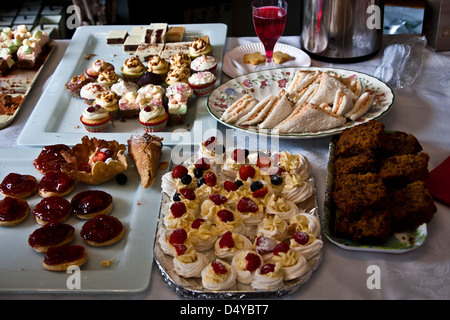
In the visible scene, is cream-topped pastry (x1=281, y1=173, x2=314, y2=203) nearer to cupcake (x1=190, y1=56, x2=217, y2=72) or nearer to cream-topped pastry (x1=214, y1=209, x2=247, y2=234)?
cream-topped pastry (x1=214, y1=209, x2=247, y2=234)

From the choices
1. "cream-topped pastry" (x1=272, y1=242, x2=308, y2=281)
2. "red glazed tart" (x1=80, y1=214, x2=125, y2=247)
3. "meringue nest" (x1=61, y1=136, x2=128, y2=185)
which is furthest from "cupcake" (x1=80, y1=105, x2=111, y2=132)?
"cream-topped pastry" (x1=272, y1=242, x2=308, y2=281)

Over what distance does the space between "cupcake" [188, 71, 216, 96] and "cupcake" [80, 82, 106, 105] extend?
467 millimetres

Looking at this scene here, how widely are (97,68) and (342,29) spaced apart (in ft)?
4.34

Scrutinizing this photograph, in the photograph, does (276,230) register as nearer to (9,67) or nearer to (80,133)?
(80,133)

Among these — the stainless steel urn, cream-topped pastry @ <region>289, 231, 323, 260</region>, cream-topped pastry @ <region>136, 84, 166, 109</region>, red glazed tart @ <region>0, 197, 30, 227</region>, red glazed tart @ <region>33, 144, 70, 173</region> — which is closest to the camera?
cream-topped pastry @ <region>289, 231, 323, 260</region>

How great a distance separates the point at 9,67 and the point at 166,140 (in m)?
1.20

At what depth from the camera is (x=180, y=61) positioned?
264 centimetres

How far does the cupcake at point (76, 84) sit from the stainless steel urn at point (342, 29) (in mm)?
1213

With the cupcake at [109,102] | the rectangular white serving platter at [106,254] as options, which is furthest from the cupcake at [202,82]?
the rectangular white serving platter at [106,254]

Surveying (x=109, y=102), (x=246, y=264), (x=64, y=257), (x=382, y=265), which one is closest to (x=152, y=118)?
(x=109, y=102)

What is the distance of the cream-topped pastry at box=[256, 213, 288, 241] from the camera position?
63.1 inches

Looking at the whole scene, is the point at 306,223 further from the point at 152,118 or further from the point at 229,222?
the point at 152,118

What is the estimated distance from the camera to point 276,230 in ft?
5.25
